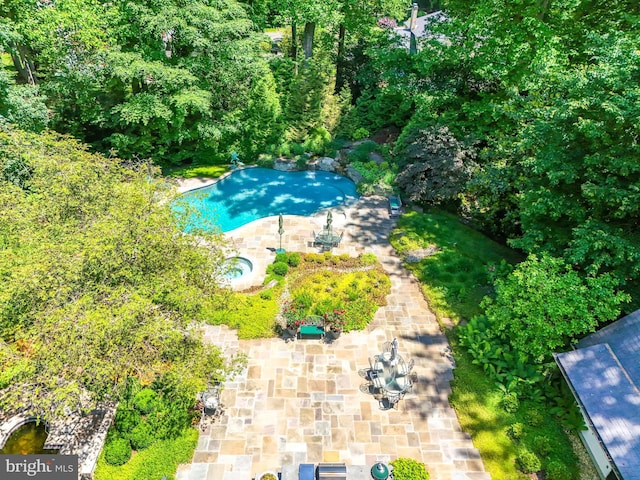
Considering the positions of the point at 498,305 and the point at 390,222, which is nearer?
the point at 498,305

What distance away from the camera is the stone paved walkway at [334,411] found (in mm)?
12312

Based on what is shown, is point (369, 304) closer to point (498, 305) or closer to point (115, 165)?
point (498, 305)

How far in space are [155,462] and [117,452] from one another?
107cm

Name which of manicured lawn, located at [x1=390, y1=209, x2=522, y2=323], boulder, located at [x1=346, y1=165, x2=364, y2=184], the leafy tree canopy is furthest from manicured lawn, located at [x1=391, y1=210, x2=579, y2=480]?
boulder, located at [x1=346, y1=165, x2=364, y2=184]

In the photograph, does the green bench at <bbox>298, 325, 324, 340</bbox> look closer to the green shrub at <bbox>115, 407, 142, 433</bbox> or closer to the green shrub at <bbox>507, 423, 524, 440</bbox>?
the green shrub at <bbox>115, 407, 142, 433</bbox>

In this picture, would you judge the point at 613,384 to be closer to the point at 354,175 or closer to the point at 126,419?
the point at 126,419

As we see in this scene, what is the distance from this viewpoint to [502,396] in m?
14.0

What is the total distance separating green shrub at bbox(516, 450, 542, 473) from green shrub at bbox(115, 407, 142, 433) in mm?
11080

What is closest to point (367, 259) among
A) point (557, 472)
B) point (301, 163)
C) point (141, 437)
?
point (301, 163)

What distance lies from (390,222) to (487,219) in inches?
192

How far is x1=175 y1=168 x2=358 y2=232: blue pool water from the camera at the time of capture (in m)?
23.8

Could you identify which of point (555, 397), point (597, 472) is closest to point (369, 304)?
point (555, 397)

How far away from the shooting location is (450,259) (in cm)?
1981

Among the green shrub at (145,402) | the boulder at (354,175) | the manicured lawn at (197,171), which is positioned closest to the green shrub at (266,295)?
the green shrub at (145,402)
